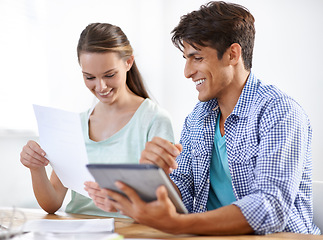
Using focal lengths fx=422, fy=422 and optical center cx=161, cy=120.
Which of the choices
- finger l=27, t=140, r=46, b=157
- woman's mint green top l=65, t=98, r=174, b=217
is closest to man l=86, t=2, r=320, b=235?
woman's mint green top l=65, t=98, r=174, b=217

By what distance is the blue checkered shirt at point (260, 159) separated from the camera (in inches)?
44.4

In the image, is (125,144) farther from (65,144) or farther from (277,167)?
Result: (277,167)

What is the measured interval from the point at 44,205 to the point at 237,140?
727 mm

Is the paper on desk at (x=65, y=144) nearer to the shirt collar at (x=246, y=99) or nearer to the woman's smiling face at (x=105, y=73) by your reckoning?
the woman's smiling face at (x=105, y=73)

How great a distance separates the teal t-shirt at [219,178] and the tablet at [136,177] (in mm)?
490

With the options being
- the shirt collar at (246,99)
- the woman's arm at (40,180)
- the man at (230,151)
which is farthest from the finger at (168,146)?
the woman's arm at (40,180)

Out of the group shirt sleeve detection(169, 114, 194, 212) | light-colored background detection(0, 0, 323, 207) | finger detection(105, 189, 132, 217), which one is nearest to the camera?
finger detection(105, 189, 132, 217)

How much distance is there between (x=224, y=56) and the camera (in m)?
1.53

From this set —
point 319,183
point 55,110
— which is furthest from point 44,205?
point 319,183

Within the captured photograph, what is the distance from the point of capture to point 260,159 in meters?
1.21

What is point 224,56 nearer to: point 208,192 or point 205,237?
point 208,192

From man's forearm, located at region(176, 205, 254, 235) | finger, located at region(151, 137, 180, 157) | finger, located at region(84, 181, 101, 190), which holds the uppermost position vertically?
finger, located at region(151, 137, 180, 157)

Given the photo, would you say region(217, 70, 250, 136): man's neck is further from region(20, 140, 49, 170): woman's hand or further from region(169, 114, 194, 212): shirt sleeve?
region(20, 140, 49, 170): woman's hand

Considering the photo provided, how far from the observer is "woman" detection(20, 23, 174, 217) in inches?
62.2
